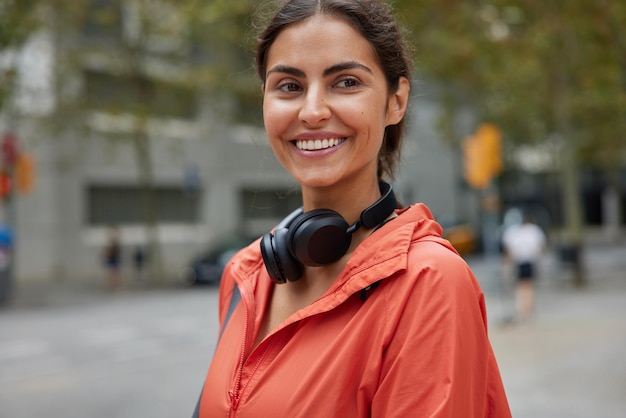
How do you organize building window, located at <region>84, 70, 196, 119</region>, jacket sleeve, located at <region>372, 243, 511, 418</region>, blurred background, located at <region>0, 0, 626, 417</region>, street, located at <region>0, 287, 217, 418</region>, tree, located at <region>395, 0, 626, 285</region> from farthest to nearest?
building window, located at <region>84, 70, 196, 119</region>, blurred background, located at <region>0, 0, 626, 417</region>, tree, located at <region>395, 0, 626, 285</region>, street, located at <region>0, 287, 217, 418</region>, jacket sleeve, located at <region>372, 243, 511, 418</region>

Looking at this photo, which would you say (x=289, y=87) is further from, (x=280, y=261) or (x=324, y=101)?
(x=280, y=261)

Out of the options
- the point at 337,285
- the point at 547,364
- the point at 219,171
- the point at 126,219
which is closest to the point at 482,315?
the point at 337,285

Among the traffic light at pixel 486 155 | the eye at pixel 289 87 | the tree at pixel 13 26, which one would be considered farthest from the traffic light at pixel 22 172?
the eye at pixel 289 87

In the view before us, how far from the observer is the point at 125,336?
12336 millimetres

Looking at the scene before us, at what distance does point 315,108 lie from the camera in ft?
5.45

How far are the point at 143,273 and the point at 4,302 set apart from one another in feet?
23.0

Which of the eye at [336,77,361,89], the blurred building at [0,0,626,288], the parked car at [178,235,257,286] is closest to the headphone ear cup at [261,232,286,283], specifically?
the eye at [336,77,361,89]

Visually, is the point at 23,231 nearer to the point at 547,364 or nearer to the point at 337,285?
the point at 547,364

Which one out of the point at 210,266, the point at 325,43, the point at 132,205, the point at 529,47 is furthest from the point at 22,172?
the point at 325,43

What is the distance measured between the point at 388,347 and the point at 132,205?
25907mm

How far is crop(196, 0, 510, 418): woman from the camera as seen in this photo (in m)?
1.41

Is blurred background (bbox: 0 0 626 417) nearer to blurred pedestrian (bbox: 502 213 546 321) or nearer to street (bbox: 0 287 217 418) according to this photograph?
street (bbox: 0 287 217 418)

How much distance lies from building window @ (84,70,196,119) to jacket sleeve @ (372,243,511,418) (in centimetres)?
1902

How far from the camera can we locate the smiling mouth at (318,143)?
1.69m
